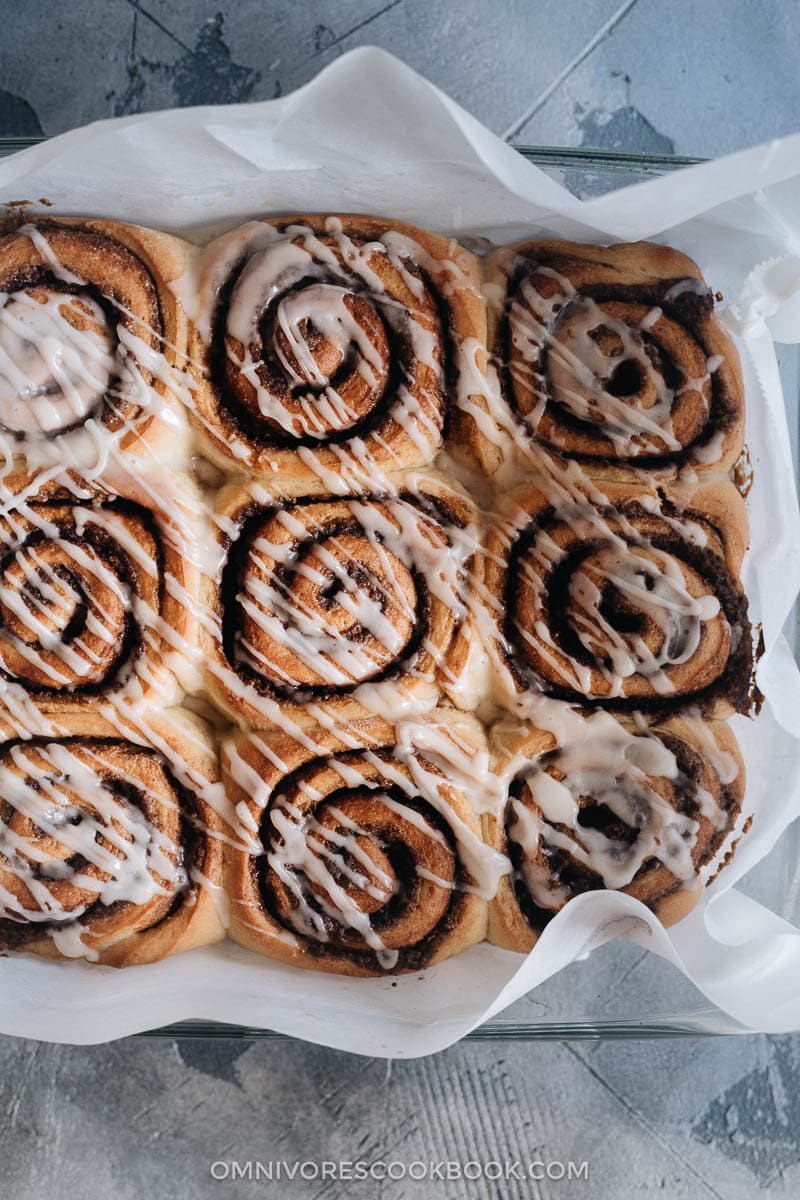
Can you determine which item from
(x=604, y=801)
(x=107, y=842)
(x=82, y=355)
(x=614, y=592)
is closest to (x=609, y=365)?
(x=614, y=592)

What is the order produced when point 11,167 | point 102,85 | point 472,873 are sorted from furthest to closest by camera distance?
1. point 102,85
2. point 472,873
3. point 11,167

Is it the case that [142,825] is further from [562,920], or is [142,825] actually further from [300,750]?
[562,920]

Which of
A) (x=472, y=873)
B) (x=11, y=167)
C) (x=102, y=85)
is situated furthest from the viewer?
(x=102, y=85)

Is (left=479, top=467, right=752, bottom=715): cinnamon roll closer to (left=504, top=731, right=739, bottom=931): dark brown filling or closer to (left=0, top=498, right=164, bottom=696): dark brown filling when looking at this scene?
(left=504, top=731, right=739, bottom=931): dark brown filling

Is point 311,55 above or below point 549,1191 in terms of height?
above

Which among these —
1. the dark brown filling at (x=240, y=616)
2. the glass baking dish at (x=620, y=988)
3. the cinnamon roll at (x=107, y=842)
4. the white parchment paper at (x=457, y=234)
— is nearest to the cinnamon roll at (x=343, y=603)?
the dark brown filling at (x=240, y=616)

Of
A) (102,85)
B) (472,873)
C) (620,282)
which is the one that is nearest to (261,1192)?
(472,873)

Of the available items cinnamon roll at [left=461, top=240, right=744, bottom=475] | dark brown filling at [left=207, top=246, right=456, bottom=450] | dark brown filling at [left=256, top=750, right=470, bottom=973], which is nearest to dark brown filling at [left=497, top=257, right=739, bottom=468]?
cinnamon roll at [left=461, top=240, right=744, bottom=475]
